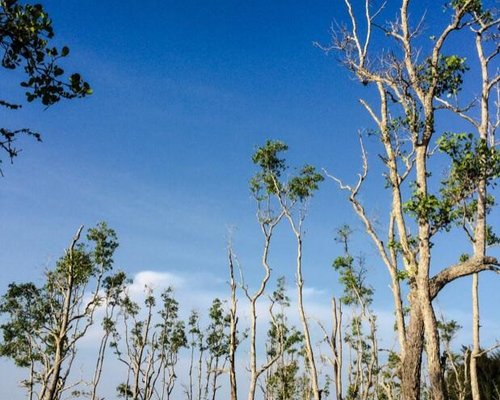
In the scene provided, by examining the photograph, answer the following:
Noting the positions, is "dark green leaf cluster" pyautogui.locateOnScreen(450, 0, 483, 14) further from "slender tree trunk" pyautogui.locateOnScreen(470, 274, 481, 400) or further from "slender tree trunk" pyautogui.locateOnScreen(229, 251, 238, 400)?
"slender tree trunk" pyautogui.locateOnScreen(229, 251, 238, 400)

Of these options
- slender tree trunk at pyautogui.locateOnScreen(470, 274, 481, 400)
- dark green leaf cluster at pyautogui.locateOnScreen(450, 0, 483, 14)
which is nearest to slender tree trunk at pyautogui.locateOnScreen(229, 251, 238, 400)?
slender tree trunk at pyautogui.locateOnScreen(470, 274, 481, 400)

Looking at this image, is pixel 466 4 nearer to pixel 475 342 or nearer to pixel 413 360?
pixel 413 360

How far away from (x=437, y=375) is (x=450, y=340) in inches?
1028

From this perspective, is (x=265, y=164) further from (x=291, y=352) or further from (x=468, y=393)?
(x=291, y=352)

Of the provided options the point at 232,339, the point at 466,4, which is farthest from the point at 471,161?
the point at 232,339

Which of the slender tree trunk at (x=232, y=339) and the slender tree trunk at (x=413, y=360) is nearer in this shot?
the slender tree trunk at (x=413, y=360)

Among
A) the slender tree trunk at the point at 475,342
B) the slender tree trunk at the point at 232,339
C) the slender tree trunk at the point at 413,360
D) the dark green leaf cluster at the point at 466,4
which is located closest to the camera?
the slender tree trunk at the point at 413,360

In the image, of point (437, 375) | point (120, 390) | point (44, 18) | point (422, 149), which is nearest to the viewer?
point (44, 18)

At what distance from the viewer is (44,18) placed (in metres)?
3.79

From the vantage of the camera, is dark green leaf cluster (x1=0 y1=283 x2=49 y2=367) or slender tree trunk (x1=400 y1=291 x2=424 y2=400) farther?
dark green leaf cluster (x1=0 y1=283 x2=49 y2=367)

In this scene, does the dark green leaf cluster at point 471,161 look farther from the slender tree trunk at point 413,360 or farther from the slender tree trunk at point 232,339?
the slender tree trunk at point 232,339

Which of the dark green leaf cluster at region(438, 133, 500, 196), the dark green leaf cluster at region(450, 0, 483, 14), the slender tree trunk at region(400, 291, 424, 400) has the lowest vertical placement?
the slender tree trunk at region(400, 291, 424, 400)

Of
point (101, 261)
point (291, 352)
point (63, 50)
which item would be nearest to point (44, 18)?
point (63, 50)

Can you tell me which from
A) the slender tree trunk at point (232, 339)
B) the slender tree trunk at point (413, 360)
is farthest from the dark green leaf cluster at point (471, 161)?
the slender tree trunk at point (232, 339)
